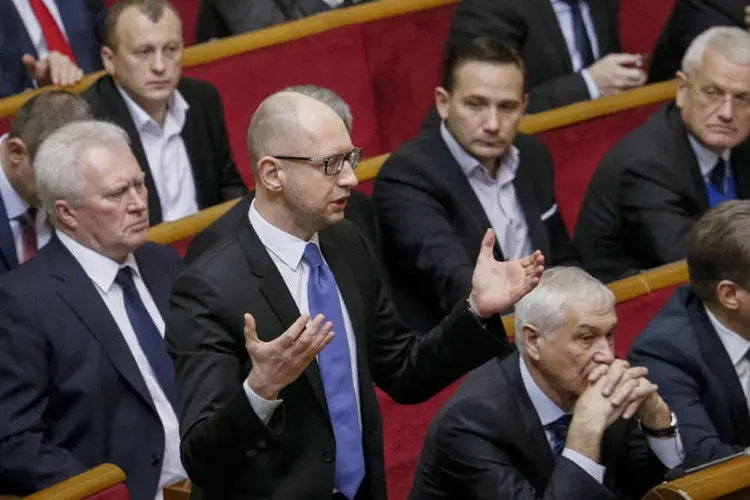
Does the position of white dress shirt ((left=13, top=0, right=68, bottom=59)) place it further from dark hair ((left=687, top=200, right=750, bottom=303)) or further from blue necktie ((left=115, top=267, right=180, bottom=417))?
dark hair ((left=687, top=200, right=750, bottom=303))

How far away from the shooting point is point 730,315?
121 centimetres

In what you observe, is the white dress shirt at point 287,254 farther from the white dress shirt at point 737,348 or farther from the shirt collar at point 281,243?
the white dress shirt at point 737,348

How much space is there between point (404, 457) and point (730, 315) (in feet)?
1.08

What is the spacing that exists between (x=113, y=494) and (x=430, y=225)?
0.54 metres

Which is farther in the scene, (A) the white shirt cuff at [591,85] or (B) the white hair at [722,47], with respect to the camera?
(A) the white shirt cuff at [591,85]

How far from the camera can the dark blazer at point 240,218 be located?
4.22ft

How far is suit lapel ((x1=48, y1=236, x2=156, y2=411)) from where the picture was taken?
119 centimetres

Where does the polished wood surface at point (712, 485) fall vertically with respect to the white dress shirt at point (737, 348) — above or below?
above

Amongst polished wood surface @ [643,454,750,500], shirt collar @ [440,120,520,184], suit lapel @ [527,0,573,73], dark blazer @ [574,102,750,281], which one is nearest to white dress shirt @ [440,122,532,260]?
shirt collar @ [440,120,520,184]

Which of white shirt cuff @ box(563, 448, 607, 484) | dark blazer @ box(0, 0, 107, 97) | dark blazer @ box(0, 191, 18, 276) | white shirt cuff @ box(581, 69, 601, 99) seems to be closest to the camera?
white shirt cuff @ box(563, 448, 607, 484)

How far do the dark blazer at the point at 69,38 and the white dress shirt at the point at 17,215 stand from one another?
26 centimetres

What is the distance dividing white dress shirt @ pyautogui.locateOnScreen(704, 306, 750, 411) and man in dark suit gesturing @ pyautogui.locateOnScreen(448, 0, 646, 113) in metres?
0.59

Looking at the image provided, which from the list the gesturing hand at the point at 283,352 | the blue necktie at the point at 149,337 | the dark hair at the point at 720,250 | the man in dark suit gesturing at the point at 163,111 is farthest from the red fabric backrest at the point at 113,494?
the man in dark suit gesturing at the point at 163,111

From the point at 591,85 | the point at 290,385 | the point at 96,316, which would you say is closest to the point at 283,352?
the point at 290,385
